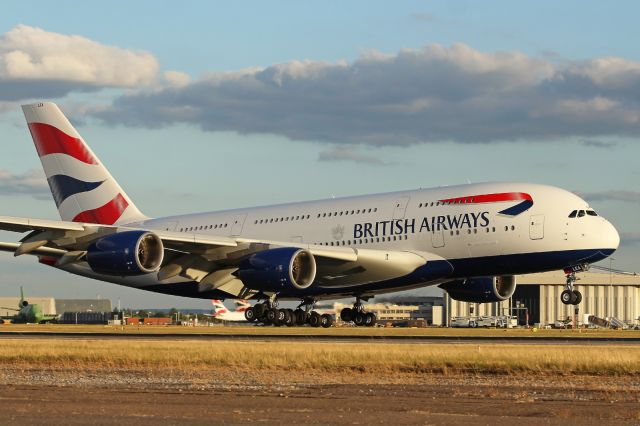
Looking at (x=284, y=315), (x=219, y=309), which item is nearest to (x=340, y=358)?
(x=284, y=315)

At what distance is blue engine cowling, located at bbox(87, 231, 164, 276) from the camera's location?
4897 cm

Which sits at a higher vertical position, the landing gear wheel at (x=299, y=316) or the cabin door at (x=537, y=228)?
the cabin door at (x=537, y=228)

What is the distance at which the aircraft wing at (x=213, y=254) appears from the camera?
1980 inches

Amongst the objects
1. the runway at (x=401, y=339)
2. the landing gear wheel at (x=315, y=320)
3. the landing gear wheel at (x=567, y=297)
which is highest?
the landing gear wheel at (x=567, y=297)

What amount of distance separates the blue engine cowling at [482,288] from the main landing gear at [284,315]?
6738 mm

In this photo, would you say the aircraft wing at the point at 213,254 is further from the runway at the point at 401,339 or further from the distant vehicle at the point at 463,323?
the distant vehicle at the point at 463,323

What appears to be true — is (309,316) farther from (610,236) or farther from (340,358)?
(340,358)

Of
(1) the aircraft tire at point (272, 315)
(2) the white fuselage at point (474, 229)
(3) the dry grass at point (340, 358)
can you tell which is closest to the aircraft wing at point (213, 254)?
(2) the white fuselage at point (474, 229)

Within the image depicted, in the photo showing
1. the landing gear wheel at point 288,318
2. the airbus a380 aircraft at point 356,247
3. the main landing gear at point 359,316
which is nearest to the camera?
the airbus a380 aircraft at point 356,247

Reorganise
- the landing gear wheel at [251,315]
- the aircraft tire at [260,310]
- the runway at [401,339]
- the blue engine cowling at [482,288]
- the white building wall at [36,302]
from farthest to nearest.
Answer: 1. the white building wall at [36,302]
2. the blue engine cowling at [482,288]
3. the landing gear wheel at [251,315]
4. the aircraft tire at [260,310]
5. the runway at [401,339]

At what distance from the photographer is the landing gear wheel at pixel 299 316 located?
5766 cm

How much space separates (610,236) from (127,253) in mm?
21267

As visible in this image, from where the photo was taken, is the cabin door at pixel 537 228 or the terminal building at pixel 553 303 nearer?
the cabin door at pixel 537 228

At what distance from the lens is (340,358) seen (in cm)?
3081
